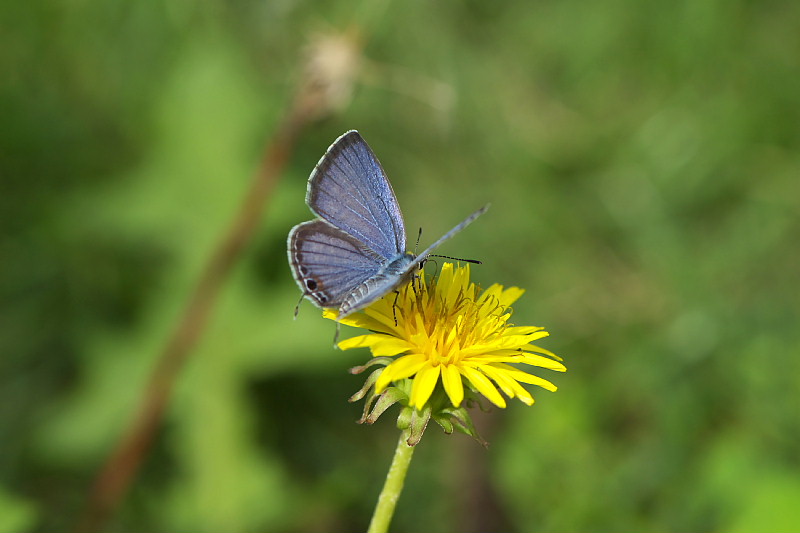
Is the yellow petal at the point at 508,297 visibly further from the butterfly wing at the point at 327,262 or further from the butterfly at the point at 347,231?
the butterfly wing at the point at 327,262

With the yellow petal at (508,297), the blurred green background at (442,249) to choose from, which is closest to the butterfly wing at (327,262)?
the yellow petal at (508,297)

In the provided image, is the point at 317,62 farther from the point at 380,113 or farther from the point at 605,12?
the point at 605,12

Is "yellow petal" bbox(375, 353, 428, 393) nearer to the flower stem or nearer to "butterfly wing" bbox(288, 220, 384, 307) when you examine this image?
the flower stem

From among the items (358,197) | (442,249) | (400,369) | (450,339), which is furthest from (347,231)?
(442,249)

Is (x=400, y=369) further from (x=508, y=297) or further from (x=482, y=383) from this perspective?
(x=508, y=297)

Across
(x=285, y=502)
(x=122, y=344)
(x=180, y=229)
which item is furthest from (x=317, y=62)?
(x=285, y=502)
